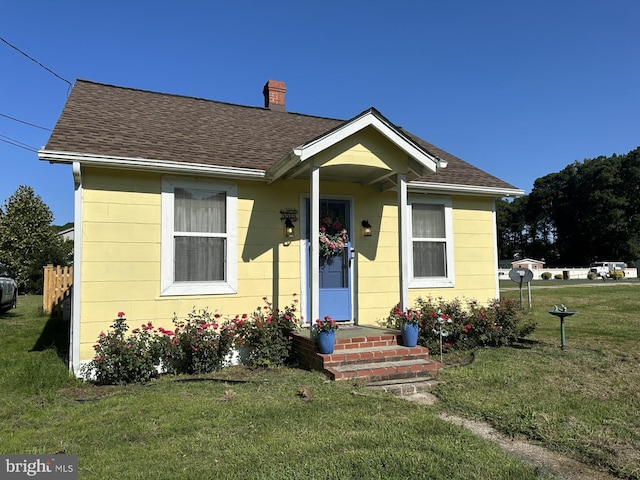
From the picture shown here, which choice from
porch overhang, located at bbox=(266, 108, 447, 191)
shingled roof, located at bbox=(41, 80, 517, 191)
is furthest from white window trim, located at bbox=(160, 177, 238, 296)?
porch overhang, located at bbox=(266, 108, 447, 191)

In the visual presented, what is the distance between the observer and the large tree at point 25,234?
22377mm

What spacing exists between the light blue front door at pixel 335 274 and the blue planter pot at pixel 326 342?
162 centimetres

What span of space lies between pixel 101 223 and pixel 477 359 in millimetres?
5941

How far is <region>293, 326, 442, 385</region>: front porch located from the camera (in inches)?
207

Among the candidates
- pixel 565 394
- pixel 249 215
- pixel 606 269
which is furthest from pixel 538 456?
pixel 606 269

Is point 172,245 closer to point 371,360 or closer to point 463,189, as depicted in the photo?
point 371,360

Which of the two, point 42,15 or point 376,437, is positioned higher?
point 42,15

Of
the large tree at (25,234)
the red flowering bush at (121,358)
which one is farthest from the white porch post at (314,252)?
the large tree at (25,234)

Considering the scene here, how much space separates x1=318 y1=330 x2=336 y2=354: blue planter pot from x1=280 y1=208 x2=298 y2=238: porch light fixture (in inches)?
80.1

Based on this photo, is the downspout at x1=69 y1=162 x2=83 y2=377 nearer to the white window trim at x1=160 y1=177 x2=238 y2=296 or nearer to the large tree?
the white window trim at x1=160 y1=177 x2=238 y2=296

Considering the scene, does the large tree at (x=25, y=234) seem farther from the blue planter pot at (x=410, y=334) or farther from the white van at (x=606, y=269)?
the white van at (x=606, y=269)

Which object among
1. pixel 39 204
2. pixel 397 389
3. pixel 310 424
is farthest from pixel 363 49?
pixel 39 204

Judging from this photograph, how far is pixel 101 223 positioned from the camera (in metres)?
5.81

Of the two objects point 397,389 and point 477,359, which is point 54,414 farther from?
point 477,359
